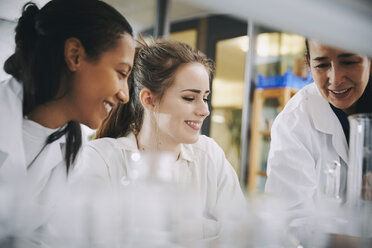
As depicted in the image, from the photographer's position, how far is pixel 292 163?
1069 mm

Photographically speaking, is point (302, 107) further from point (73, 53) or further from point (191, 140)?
point (73, 53)

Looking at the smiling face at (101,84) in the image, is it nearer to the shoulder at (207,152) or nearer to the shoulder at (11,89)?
the shoulder at (11,89)

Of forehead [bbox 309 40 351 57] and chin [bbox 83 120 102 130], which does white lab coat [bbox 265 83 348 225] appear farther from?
chin [bbox 83 120 102 130]

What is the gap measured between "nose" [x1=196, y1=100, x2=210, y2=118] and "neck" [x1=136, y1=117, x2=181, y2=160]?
0.10 metres

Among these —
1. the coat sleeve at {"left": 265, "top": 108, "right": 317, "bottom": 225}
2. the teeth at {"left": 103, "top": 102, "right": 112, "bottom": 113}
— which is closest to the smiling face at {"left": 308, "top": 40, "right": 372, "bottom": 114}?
the coat sleeve at {"left": 265, "top": 108, "right": 317, "bottom": 225}

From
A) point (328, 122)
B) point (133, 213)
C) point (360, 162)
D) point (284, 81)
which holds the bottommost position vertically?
point (133, 213)

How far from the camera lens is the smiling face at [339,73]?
106cm

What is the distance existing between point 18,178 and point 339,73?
89 cm

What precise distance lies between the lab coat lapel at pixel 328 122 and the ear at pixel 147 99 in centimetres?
51

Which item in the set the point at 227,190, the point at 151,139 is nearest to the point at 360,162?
the point at 227,190

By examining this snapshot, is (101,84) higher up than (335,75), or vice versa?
(335,75)

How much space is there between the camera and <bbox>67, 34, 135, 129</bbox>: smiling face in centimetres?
73

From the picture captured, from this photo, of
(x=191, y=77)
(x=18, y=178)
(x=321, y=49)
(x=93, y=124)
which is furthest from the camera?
(x=321, y=49)

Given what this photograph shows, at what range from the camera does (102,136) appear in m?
0.81
